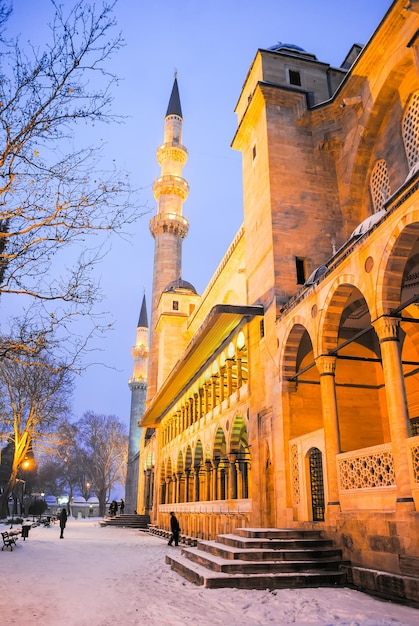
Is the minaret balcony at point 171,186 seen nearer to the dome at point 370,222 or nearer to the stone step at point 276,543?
the dome at point 370,222

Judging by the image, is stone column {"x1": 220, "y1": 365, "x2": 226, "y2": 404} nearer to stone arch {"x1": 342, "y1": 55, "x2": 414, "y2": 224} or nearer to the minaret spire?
stone arch {"x1": 342, "y1": 55, "x2": 414, "y2": 224}

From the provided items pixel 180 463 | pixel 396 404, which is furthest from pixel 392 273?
pixel 180 463

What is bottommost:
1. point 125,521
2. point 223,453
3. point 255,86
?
point 125,521

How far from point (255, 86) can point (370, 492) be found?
14.4 meters

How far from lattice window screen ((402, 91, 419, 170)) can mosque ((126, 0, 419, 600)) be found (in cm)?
4

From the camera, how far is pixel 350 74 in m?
14.9

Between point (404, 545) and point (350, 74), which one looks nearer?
point (404, 545)

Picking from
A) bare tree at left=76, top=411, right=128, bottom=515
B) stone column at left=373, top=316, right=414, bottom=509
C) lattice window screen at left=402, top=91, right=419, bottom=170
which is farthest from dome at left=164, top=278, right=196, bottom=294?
Answer: stone column at left=373, top=316, right=414, bottom=509

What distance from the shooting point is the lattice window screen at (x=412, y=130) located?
12877mm

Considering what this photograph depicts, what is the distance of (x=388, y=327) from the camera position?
8.84 meters

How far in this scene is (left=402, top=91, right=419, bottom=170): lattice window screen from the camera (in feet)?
42.2

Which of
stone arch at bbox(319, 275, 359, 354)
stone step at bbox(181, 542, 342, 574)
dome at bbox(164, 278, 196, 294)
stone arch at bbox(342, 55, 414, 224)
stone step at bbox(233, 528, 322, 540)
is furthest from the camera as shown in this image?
dome at bbox(164, 278, 196, 294)

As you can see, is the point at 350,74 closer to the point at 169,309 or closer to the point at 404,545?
the point at 404,545

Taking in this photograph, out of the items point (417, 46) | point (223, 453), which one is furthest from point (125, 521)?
point (417, 46)
